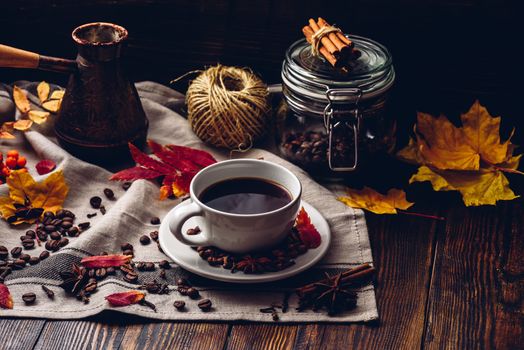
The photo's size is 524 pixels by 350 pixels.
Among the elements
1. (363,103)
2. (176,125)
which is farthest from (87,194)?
(363,103)

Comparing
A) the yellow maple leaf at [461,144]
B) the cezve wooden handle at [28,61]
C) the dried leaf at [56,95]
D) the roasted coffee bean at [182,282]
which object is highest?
the cezve wooden handle at [28,61]

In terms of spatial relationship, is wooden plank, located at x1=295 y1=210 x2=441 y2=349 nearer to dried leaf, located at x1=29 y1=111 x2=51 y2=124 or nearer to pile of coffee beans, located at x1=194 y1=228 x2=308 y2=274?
pile of coffee beans, located at x1=194 y1=228 x2=308 y2=274

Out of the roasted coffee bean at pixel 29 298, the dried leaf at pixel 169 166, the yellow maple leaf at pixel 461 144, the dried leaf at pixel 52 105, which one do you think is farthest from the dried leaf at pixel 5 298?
the yellow maple leaf at pixel 461 144

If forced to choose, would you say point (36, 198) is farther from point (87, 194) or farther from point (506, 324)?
point (506, 324)

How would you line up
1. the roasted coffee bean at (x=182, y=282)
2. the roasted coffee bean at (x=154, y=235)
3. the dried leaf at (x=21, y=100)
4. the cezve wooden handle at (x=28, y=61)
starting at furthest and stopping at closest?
1. the dried leaf at (x=21, y=100)
2. the cezve wooden handle at (x=28, y=61)
3. the roasted coffee bean at (x=154, y=235)
4. the roasted coffee bean at (x=182, y=282)

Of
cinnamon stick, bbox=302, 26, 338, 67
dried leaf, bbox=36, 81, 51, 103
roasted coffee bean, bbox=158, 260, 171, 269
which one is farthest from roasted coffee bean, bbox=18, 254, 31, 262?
cinnamon stick, bbox=302, 26, 338, 67

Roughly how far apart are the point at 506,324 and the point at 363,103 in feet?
1.59

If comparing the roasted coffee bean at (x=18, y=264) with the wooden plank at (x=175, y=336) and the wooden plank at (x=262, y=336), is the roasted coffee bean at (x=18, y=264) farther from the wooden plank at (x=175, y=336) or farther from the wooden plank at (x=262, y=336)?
the wooden plank at (x=262, y=336)

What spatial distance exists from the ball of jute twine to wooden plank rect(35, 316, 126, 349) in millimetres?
515

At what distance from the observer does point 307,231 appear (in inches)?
47.3

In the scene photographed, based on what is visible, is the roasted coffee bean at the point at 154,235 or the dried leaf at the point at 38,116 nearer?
the roasted coffee bean at the point at 154,235

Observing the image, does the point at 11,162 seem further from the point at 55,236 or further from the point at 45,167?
the point at 55,236

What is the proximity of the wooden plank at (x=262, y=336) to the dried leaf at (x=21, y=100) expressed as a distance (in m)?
0.78

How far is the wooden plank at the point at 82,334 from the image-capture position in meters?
1.05
